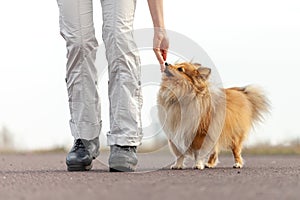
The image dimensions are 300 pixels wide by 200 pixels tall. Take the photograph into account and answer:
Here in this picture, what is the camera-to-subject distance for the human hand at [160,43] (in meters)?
5.45

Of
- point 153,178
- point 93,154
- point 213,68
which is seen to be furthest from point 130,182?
point 213,68

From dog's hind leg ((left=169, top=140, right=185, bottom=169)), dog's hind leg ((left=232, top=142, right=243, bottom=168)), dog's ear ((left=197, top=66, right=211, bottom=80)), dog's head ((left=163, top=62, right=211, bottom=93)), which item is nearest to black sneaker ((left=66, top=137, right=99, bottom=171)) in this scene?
dog's hind leg ((left=169, top=140, right=185, bottom=169))

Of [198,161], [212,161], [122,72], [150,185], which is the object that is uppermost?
[122,72]

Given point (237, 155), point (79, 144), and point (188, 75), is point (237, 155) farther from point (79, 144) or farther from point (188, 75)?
point (79, 144)

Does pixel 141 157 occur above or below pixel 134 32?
below

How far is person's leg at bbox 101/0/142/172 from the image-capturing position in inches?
207

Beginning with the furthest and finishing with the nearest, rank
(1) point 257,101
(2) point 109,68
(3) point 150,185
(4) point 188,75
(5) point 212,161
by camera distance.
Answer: (1) point 257,101 < (5) point 212,161 < (4) point 188,75 < (2) point 109,68 < (3) point 150,185

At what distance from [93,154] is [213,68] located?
121cm

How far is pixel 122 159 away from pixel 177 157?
0.87 meters

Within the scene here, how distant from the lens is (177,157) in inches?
239

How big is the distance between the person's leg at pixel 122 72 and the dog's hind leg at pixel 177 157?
671 millimetres

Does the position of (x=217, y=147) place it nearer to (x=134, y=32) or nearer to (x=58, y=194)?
(x=134, y=32)

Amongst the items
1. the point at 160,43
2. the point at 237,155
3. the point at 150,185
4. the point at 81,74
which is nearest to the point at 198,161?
the point at 237,155

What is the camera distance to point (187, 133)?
6.07m
